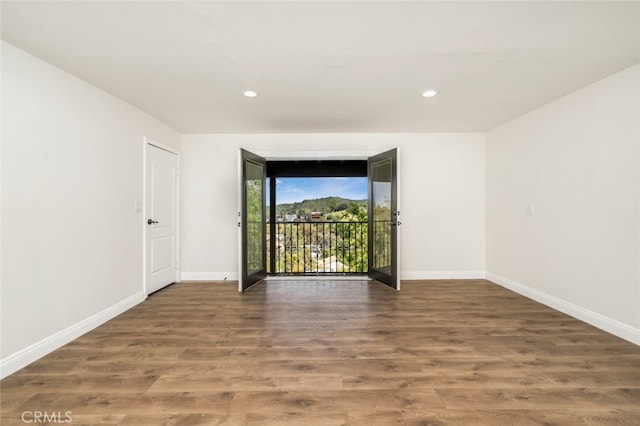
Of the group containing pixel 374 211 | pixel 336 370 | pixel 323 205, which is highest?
pixel 323 205

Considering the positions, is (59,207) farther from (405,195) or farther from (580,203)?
(580,203)

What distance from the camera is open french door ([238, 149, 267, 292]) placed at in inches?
→ 152

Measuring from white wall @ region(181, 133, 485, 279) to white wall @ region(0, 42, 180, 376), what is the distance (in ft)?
3.92

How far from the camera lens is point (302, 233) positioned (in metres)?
5.70

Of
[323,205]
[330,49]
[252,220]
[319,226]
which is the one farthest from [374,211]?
[330,49]

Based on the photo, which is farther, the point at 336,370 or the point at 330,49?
the point at 330,49

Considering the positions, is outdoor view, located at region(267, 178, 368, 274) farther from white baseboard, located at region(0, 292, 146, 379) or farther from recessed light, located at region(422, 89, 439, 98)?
recessed light, located at region(422, 89, 439, 98)

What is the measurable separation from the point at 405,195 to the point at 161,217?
3700mm

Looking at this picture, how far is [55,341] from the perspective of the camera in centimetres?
227

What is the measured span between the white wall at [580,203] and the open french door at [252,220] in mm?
3670

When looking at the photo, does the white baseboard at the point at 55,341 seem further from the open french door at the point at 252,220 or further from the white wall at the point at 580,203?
the white wall at the point at 580,203

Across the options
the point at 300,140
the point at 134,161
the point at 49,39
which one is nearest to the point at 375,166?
the point at 300,140

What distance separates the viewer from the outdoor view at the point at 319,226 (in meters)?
5.59

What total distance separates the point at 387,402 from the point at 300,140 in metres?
3.68
